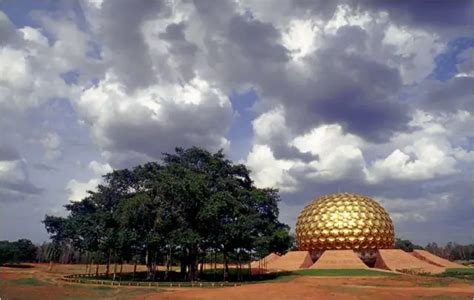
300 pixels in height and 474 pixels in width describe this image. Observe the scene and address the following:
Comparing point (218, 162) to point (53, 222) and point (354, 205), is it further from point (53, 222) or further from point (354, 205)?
point (53, 222)

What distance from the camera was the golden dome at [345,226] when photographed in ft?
180

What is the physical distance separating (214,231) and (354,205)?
26950mm

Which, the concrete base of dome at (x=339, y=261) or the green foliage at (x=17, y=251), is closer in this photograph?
the concrete base of dome at (x=339, y=261)

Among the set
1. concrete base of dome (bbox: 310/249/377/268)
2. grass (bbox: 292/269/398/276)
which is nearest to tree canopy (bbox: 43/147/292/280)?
grass (bbox: 292/269/398/276)

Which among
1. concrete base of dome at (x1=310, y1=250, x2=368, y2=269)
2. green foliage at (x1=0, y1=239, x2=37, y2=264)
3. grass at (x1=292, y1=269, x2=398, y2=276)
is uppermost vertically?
green foliage at (x1=0, y1=239, x2=37, y2=264)

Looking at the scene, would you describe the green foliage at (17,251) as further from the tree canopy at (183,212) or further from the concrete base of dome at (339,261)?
the concrete base of dome at (339,261)

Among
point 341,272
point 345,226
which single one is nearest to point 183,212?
point 341,272

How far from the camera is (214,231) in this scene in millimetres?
37125

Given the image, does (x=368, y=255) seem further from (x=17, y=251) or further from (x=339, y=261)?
(x=17, y=251)

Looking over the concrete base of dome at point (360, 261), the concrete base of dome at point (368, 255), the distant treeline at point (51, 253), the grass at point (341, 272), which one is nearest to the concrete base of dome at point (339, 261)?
the concrete base of dome at point (360, 261)

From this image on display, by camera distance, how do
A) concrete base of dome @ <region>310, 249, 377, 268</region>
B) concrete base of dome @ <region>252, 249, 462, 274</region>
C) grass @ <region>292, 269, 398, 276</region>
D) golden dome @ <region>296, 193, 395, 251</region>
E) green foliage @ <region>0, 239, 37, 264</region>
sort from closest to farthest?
grass @ <region>292, 269, 398, 276</region>, concrete base of dome @ <region>252, 249, 462, 274</region>, concrete base of dome @ <region>310, 249, 377, 268</region>, golden dome @ <region>296, 193, 395, 251</region>, green foliage @ <region>0, 239, 37, 264</region>

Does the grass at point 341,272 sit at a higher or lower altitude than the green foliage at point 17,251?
lower

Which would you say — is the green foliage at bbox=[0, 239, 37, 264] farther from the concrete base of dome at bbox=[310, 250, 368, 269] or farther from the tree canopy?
the concrete base of dome at bbox=[310, 250, 368, 269]

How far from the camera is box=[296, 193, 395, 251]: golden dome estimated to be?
2165 inches
